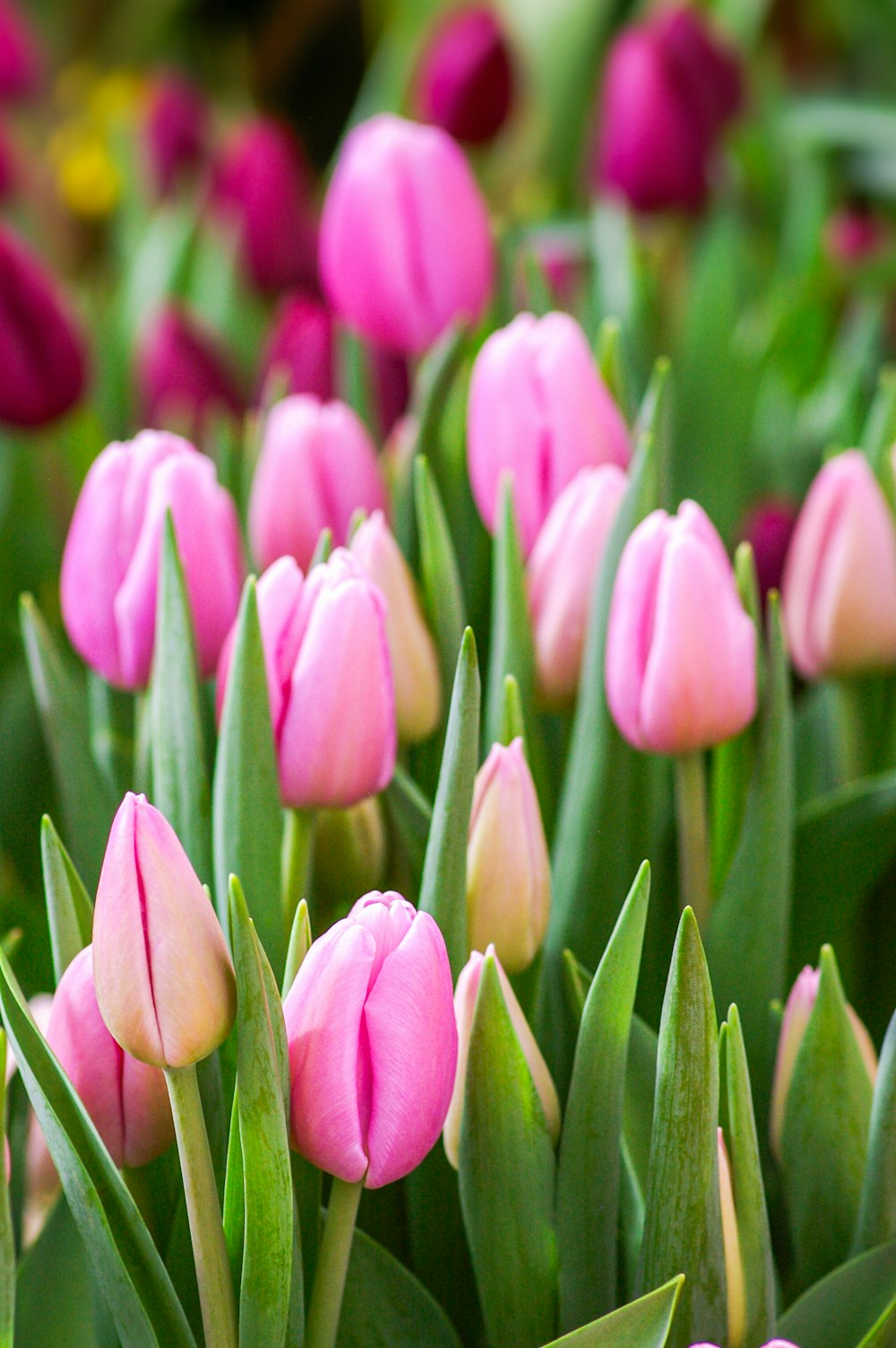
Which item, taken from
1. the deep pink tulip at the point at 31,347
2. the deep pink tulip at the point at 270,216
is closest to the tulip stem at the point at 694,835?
the deep pink tulip at the point at 31,347

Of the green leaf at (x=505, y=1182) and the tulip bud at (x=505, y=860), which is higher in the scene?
the tulip bud at (x=505, y=860)

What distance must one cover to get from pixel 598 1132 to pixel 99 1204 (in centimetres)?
10

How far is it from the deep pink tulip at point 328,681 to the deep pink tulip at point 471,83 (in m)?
0.49

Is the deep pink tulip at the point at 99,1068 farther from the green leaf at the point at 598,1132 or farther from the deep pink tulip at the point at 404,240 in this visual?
the deep pink tulip at the point at 404,240

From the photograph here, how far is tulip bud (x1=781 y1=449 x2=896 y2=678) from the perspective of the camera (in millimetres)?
396

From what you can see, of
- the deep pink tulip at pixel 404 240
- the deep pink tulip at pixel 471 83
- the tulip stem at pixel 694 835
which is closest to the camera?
the tulip stem at pixel 694 835

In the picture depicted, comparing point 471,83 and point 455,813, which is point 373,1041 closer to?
point 455,813

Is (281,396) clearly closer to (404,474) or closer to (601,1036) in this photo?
(404,474)

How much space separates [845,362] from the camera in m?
A: 0.66

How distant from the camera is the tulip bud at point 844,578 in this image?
0.40 m

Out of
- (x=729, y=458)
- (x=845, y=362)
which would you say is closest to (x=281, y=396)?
(x=729, y=458)

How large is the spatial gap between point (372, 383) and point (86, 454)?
0.14m

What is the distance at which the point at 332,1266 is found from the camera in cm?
29

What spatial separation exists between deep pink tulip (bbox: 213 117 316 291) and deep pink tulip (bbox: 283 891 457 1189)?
556mm
